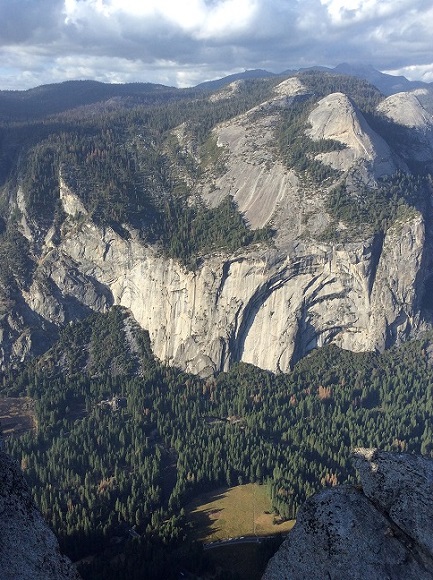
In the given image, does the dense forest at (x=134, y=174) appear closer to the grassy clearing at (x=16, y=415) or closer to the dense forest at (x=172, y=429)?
the dense forest at (x=172, y=429)

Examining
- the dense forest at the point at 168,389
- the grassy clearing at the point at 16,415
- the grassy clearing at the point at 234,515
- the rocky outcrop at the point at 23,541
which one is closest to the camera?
the rocky outcrop at the point at 23,541

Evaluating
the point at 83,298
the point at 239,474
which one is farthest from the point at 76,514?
the point at 83,298

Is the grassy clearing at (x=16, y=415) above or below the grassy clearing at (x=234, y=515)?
above

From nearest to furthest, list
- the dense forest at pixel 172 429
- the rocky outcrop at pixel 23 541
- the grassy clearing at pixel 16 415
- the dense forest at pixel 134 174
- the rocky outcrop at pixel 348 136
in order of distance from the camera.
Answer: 1. the rocky outcrop at pixel 23 541
2. the dense forest at pixel 172 429
3. the grassy clearing at pixel 16 415
4. the dense forest at pixel 134 174
5. the rocky outcrop at pixel 348 136

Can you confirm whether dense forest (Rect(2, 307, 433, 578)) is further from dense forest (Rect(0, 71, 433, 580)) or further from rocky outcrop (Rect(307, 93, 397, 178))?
rocky outcrop (Rect(307, 93, 397, 178))

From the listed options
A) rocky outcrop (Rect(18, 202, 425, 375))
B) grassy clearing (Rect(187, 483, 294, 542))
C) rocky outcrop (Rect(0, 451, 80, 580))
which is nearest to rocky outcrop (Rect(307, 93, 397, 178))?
rocky outcrop (Rect(18, 202, 425, 375))

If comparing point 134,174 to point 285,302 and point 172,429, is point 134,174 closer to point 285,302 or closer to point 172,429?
point 285,302

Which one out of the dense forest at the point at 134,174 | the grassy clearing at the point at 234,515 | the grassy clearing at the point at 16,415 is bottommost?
the grassy clearing at the point at 234,515

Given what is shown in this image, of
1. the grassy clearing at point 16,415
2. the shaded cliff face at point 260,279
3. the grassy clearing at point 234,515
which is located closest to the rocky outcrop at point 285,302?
the shaded cliff face at point 260,279
